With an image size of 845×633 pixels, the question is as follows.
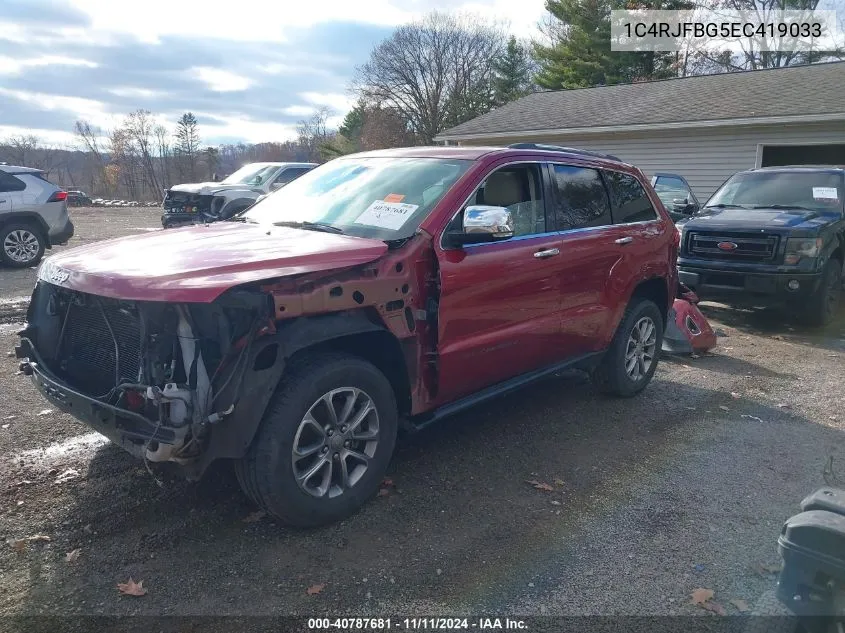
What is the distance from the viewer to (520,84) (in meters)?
46.0

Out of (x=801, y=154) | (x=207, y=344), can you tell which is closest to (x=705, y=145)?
(x=801, y=154)

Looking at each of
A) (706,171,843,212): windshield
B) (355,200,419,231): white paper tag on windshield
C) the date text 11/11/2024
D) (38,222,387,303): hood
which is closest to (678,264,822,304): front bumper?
(706,171,843,212): windshield

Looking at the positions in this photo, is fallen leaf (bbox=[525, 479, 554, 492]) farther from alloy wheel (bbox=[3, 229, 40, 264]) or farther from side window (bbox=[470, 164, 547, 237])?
alloy wheel (bbox=[3, 229, 40, 264])

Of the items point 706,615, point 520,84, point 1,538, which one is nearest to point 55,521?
point 1,538

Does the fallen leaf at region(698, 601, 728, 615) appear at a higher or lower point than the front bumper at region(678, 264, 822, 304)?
lower

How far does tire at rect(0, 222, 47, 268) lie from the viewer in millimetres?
11117

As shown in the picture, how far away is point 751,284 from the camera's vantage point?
8406 mm

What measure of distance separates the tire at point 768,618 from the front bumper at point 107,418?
8.38 feet

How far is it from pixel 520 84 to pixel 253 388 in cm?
4658

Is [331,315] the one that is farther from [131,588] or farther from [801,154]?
[801,154]

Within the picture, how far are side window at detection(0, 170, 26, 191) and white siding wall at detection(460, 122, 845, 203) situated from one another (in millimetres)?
13531

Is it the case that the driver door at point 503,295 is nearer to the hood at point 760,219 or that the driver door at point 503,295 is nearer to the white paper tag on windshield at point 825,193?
the hood at point 760,219

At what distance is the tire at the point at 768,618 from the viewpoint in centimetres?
258

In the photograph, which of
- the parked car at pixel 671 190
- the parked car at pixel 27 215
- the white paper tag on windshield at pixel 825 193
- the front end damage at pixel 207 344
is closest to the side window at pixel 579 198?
the front end damage at pixel 207 344
